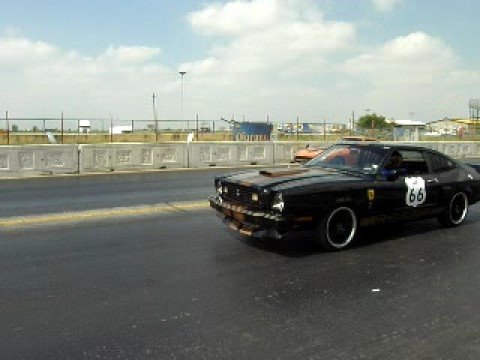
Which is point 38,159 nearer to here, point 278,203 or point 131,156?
point 131,156

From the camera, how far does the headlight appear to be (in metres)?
5.86

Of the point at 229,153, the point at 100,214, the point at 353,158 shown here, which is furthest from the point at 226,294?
the point at 229,153

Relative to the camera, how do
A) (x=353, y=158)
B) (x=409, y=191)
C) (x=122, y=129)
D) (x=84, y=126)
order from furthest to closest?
(x=122, y=129) < (x=84, y=126) < (x=353, y=158) < (x=409, y=191)

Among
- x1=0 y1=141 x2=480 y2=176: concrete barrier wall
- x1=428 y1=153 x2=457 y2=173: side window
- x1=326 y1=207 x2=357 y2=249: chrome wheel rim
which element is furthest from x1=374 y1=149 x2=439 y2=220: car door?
x1=0 y1=141 x2=480 y2=176: concrete barrier wall

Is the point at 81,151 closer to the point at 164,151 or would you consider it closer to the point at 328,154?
the point at 164,151

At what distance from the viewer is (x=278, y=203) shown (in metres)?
5.91

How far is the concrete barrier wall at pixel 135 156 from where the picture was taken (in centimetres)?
1573

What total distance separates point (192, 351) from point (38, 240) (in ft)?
12.6

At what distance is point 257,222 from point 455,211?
3861 mm

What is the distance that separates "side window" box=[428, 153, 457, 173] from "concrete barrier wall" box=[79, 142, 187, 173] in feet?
39.0

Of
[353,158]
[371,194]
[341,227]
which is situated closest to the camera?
[341,227]

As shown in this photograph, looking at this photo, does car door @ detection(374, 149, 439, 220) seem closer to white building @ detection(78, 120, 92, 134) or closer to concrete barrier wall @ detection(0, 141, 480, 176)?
concrete barrier wall @ detection(0, 141, 480, 176)

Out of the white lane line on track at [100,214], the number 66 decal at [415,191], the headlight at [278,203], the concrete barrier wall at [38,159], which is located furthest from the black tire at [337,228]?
the concrete barrier wall at [38,159]

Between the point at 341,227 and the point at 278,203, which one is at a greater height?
the point at 278,203
